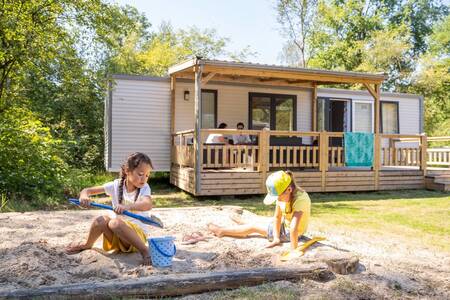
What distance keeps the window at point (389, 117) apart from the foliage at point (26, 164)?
1134 centimetres

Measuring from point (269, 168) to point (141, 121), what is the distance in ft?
12.5

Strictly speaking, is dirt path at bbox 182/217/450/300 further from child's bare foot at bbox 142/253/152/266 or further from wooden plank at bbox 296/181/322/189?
wooden plank at bbox 296/181/322/189

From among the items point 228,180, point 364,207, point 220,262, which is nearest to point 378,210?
point 364,207

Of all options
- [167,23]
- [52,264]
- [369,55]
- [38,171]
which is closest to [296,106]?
[38,171]

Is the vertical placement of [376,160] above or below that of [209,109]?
below

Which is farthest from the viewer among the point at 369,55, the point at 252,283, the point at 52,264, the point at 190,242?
the point at 369,55

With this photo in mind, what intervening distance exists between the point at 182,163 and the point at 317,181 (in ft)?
10.7

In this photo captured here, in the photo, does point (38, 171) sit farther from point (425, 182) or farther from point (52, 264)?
point (425, 182)

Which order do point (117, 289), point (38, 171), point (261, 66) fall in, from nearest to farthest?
point (117, 289)
point (38, 171)
point (261, 66)

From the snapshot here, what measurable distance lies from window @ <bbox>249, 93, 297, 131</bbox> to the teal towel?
2994mm

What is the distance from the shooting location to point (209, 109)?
1293cm

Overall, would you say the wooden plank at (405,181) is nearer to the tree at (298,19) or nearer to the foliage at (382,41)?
the foliage at (382,41)

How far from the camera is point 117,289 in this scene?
2.91 metres

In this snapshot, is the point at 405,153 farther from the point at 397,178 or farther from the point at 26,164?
the point at 26,164
